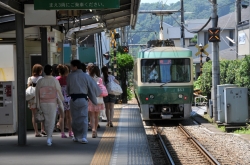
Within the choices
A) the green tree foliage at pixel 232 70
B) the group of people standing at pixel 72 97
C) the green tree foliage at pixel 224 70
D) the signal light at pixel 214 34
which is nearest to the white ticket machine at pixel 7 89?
the group of people standing at pixel 72 97

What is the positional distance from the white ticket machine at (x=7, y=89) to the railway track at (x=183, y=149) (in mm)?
3668

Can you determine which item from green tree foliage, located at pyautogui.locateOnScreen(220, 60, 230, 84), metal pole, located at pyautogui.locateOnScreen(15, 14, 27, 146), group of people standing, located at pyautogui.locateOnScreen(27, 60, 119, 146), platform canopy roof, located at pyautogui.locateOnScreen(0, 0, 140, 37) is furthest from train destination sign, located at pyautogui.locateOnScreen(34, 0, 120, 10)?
green tree foliage, located at pyautogui.locateOnScreen(220, 60, 230, 84)

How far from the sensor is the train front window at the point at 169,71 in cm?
2411

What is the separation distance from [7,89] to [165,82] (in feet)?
35.8

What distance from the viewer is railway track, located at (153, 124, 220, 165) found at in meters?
14.8

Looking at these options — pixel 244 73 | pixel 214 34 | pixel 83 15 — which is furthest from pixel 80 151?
pixel 244 73

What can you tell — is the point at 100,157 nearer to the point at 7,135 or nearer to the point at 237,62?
the point at 7,135

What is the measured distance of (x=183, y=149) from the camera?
1722 cm

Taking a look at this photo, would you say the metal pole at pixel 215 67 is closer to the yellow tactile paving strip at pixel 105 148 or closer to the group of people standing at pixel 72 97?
the yellow tactile paving strip at pixel 105 148

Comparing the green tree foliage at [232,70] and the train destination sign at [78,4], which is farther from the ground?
the train destination sign at [78,4]

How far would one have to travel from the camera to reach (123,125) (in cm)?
1742

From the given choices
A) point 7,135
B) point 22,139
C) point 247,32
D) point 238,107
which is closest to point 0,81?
point 7,135

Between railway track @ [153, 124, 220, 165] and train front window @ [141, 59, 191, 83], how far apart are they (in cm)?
228

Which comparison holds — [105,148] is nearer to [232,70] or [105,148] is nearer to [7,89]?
[7,89]
